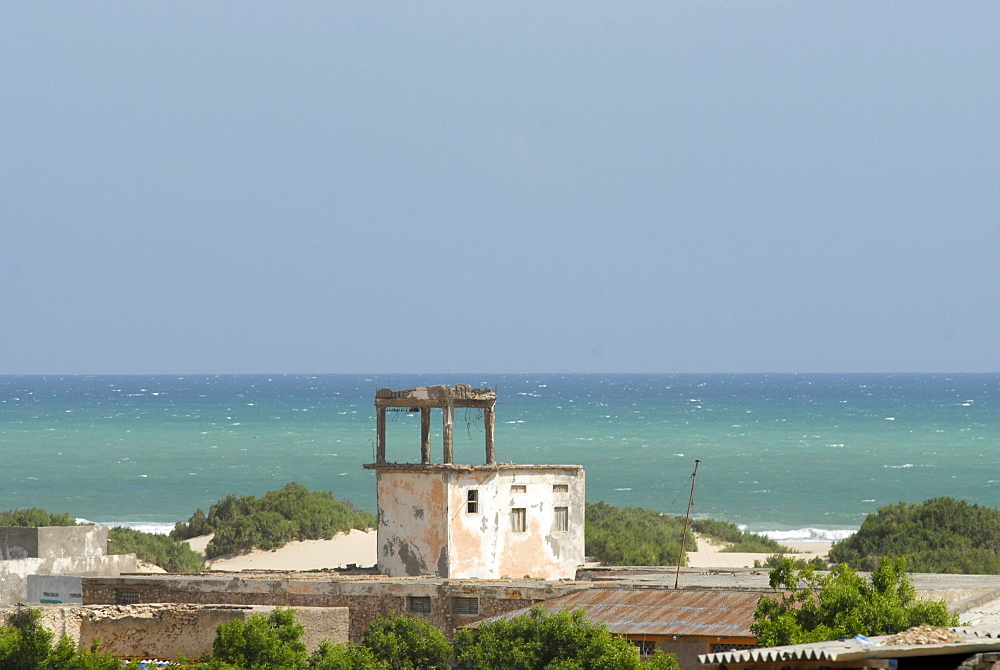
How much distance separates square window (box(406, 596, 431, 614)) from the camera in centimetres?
2911

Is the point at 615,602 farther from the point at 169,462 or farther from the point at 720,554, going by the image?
the point at 169,462

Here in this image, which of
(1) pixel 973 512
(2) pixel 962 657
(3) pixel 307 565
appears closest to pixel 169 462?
(3) pixel 307 565

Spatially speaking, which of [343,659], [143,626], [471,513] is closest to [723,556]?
[471,513]

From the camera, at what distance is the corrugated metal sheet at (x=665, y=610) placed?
25.2 m

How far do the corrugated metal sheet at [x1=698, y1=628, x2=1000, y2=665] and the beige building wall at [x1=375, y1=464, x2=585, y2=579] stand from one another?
16.6 meters

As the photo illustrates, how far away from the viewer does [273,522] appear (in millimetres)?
58125

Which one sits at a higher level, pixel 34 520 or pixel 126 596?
pixel 126 596

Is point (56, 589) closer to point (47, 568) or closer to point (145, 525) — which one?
point (47, 568)

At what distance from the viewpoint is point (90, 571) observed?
37.5m

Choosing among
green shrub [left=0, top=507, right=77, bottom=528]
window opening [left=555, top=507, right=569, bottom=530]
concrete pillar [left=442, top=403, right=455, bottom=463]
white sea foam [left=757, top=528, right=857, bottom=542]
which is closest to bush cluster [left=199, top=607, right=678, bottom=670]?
concrete pillar [left=442, top=403, right=455, bottom=463]

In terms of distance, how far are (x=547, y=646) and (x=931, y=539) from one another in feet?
92.0

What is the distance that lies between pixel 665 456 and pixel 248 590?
3715 inches

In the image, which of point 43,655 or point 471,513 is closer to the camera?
point 43,655

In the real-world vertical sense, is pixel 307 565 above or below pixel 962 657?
below
